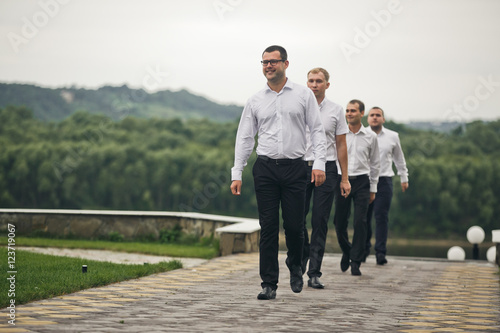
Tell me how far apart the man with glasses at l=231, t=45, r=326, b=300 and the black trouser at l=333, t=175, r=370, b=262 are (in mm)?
2362

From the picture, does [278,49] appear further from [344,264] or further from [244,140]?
[344,264]

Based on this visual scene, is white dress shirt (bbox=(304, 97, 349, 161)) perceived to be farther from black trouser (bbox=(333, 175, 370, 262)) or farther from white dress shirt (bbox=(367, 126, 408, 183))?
white dress shirt (bbox=(367, 126, 408, 183))

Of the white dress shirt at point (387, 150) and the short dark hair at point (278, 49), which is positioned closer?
the short dark hair at point (278, 49)

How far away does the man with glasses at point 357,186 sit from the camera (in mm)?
8734

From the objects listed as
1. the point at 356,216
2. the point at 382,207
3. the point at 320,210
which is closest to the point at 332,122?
the point at 320,210

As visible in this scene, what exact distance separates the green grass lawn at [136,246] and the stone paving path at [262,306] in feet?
5.91

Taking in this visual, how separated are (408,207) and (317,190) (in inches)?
3733

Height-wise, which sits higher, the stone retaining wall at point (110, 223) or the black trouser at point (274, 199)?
the black trouser at point (274, 199)

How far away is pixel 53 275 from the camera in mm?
7016

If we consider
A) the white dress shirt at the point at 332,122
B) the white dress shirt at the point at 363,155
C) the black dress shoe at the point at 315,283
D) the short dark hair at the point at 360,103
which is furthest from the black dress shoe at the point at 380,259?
the black dress shoe at the point at 315,283

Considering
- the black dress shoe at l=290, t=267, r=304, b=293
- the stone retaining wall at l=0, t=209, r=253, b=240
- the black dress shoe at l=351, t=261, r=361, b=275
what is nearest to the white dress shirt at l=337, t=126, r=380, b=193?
the black dress shoe at l=351, t=261, r=361, b=275

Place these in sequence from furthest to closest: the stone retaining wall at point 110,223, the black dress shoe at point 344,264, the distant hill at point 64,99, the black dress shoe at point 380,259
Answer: the distant hill at point 64,99
the stone retaining wall at point 110,223
the black dress shoe at point 380,259
the black dress shoe at point 344,264

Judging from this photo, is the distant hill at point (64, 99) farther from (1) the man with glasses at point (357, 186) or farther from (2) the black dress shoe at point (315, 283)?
(2) the black dress shoe at point (315, 283)

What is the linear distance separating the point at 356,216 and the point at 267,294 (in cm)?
321
